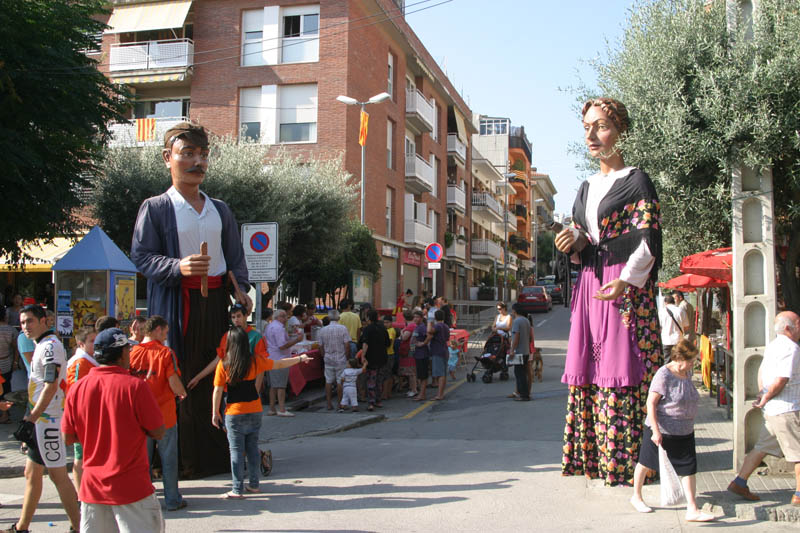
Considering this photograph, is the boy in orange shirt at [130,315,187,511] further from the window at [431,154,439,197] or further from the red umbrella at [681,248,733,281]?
the window at [431,154,439,197]

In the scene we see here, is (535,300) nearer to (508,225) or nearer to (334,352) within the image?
(508,225)

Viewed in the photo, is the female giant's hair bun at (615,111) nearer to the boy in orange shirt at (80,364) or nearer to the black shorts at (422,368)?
the boy in orange shirt at (80,364)

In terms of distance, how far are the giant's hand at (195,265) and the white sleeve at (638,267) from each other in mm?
3430

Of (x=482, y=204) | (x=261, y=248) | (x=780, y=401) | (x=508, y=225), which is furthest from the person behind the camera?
(x=508, y=225)

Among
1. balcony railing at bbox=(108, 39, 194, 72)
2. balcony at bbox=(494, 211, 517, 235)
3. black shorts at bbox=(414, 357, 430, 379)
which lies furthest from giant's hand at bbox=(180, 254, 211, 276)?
balcony at bbox=(494, 211, 517, 235)

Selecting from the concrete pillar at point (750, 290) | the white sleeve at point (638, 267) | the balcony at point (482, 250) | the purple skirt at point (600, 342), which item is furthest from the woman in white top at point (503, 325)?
the balcony at point (482, 250)

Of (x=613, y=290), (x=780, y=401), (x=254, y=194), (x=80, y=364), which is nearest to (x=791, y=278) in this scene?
(x=780, y=401)

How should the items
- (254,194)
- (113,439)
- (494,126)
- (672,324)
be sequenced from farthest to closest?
(494,126)
(254,194)
(672,324)
(113,439)

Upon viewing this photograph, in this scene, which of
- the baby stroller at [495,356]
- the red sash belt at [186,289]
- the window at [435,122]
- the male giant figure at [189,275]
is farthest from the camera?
the window at [435,122]

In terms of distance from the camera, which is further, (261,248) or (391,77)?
(391,77)

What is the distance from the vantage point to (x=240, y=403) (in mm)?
6445

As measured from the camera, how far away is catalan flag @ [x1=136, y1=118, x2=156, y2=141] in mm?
26250

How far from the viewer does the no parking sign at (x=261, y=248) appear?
1071 centimetres

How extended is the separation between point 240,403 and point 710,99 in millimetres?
4637
